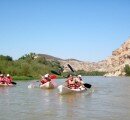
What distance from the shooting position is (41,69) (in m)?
98.3

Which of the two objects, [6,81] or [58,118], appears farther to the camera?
[6,81]

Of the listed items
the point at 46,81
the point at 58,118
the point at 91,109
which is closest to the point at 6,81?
the point at 46,81

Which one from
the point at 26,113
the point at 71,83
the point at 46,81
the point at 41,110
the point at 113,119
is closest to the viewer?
the point at 113,119

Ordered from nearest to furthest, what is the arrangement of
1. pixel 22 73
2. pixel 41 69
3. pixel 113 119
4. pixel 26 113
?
pixel 113 119
pixel 26 113
pixel 22 73
pixel 41 69

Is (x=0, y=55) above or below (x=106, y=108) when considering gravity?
above

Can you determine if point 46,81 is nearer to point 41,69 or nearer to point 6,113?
point 6,113

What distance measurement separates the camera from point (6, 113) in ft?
66.6

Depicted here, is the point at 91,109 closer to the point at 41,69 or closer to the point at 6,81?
the point at 6,81

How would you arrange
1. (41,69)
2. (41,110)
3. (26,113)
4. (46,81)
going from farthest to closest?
(41,69), (46,81), (41,110), (26,113)

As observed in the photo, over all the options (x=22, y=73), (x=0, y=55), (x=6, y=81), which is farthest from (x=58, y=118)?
(x=0, y=55)

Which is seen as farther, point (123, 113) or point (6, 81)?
point (6, 81)

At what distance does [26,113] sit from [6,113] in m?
1.10

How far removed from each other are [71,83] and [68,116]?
47.3 feet

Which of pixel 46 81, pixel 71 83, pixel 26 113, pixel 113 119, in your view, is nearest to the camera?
pixel 113 119
